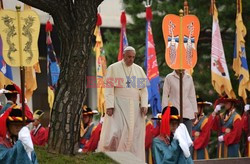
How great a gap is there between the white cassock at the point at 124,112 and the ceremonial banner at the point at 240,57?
11.9 ft

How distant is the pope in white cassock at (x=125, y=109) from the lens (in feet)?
30.9

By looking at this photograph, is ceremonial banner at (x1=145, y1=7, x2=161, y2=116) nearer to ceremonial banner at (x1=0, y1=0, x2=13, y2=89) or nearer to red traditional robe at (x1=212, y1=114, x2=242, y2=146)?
red traditional robe at (x1=212, y1=114, x2=242, y2=146)

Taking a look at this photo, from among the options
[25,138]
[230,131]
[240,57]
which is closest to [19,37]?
[25,138]

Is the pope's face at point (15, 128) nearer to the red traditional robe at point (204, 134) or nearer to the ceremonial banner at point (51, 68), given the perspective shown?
the red traditional robe at point (204, 134)

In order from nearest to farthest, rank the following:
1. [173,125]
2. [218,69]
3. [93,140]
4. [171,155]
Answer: [171,155]
[173,125]
[93,140]
[218,69]

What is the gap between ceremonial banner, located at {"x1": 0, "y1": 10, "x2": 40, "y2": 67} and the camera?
7.37m

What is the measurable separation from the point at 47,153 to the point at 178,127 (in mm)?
1708

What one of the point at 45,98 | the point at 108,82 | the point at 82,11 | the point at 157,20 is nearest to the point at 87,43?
the point at 82,11

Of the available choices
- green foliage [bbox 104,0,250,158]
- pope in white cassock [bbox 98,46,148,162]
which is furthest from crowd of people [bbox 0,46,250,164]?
green foliage [bbox 104,0,250,158]

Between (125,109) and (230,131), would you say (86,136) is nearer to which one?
(230,131)

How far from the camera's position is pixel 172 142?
25.0ft

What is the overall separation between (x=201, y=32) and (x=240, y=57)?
6.03 ft

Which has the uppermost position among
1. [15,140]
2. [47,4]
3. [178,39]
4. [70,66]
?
[47,4]

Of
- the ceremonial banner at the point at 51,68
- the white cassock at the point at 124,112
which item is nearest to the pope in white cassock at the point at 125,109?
the white cassock at the point at 124,112
